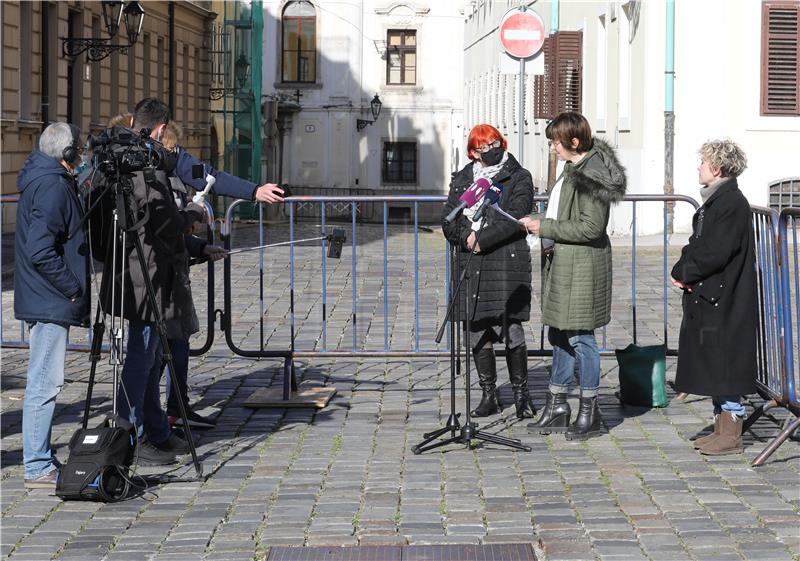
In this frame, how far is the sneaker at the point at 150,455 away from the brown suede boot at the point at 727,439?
2855 millimetres

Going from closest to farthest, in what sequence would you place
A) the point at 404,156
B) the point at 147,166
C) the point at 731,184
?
1. the point at 147,166
2. the point at 731,184
3. the point at 404,156

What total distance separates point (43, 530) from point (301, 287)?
10.0m

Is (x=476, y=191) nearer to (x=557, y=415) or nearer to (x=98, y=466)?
(x=557, y=415)

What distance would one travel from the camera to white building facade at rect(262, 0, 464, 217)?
5325cm

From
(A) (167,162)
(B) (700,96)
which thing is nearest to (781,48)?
(B) (700,96)

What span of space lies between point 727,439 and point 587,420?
844mm

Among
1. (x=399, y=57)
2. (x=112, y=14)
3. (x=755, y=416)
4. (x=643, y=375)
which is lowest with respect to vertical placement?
(x=755, y=416)

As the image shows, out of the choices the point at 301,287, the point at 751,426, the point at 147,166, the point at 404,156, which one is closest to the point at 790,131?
the point at 301,287

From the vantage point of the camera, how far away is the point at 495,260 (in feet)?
28.1

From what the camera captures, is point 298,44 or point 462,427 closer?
point 462,427

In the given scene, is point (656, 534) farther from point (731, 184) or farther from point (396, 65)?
point (396, 65)

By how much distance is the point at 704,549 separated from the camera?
5.93 m

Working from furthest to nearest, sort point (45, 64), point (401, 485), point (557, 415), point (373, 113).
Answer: point (373, 113), point (45, 64), point (557, 415), point (401, 485)

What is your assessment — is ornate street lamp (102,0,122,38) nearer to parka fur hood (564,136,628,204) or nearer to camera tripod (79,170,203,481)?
parka fur hood (564,136,628,204)
